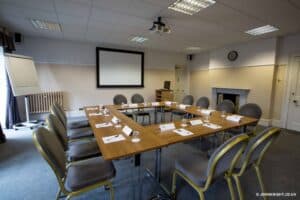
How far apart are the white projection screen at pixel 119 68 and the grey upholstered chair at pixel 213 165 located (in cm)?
489

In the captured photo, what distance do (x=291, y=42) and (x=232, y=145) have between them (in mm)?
4979

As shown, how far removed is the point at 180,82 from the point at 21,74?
6.38 meters

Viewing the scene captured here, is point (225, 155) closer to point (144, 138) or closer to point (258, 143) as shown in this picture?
point (258, 143)

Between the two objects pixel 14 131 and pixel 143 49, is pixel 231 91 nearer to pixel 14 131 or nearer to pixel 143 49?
pixel 143 49

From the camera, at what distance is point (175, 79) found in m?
7.58

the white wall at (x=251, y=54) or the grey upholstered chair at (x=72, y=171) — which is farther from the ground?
the white wall at (x=251, y=54)

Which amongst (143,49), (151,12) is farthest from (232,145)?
(143,49)

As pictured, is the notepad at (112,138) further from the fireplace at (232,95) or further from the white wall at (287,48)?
the white wall at (287,48)

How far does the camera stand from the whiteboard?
356cm

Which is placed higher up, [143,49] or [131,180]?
[143,49]

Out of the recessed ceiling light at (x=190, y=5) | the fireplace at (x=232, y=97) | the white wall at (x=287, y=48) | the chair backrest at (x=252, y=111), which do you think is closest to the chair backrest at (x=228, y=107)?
the chair backrest at (x=252, y=111)

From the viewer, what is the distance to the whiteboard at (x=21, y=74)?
3562 mm

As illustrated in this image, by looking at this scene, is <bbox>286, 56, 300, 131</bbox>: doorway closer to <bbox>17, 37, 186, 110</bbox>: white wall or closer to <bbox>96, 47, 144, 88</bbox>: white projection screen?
<bbox>96, 47, 144, 88</bbox>: white projection screen

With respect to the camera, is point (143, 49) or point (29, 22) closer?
point (29, 22)
